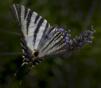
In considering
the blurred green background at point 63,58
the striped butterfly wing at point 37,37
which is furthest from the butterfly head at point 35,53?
the blurred green background at point 63,58

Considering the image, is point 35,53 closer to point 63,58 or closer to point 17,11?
point 17,11

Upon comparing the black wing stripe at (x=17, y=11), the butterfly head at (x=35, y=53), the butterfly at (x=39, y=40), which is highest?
the black wing stripe at (x=17, y=11)

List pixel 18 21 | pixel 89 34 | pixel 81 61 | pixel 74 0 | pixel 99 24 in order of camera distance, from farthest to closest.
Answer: pixel 74 0, pixel 99 24, pixel 81 61, pixel 89 34, pixel 18 21

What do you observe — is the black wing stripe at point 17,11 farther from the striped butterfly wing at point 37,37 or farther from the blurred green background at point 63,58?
the blurred green background at point 63,58

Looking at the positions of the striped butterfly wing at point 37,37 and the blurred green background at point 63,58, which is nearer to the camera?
the striped butterfly wing at point 37,37

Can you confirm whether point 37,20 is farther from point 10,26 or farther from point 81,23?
point 81,23

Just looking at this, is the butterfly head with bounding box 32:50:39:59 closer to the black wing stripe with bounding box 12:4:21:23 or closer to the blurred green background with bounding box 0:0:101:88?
the black wing stripe with bounding box 12:4:21:23

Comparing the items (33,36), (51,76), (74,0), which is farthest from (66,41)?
(74,0)
